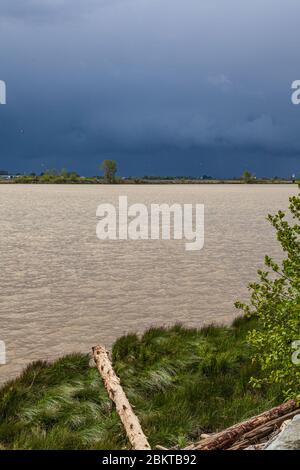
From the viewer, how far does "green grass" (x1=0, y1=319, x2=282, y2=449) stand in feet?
33.8

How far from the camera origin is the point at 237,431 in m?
9.03

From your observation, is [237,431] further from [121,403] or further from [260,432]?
[121,403]

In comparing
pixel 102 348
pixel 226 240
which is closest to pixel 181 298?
pixel 102 348

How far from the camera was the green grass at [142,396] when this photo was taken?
33.8 feet

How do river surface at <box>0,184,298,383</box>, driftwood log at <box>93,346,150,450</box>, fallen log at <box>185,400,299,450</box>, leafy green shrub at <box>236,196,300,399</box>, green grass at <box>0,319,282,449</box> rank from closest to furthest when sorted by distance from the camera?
1. fallen log at <box>185,400,299,450</box>
2. leafy green shrub at <box>236,196,300,399</box>
3. driftwood log at <box>93,346,150,450</box>
4. green grass at <box>0,319,282,449</box>
5. river surface at <box>0,184,298,383</box>

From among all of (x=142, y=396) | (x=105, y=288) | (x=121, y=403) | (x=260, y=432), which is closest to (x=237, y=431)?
(x=260, y=432)

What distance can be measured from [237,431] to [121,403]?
2682 mm

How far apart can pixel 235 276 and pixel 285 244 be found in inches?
816

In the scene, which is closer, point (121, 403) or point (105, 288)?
point (121, 403)

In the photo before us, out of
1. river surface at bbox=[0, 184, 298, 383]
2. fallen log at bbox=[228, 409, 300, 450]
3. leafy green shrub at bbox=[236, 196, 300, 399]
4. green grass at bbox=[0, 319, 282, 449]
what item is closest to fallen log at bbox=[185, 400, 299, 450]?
fallen log at bbox=[228, 409, 300, 450]

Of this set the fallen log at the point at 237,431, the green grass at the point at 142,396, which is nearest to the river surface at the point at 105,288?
the green grass at the point at 142,396

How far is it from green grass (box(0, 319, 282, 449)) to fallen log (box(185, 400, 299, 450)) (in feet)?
3.25

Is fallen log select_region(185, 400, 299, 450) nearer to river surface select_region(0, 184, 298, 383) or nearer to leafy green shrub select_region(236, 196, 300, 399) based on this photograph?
leafy green shrub select_region(236, 196, 300, 399)

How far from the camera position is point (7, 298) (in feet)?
76.4
